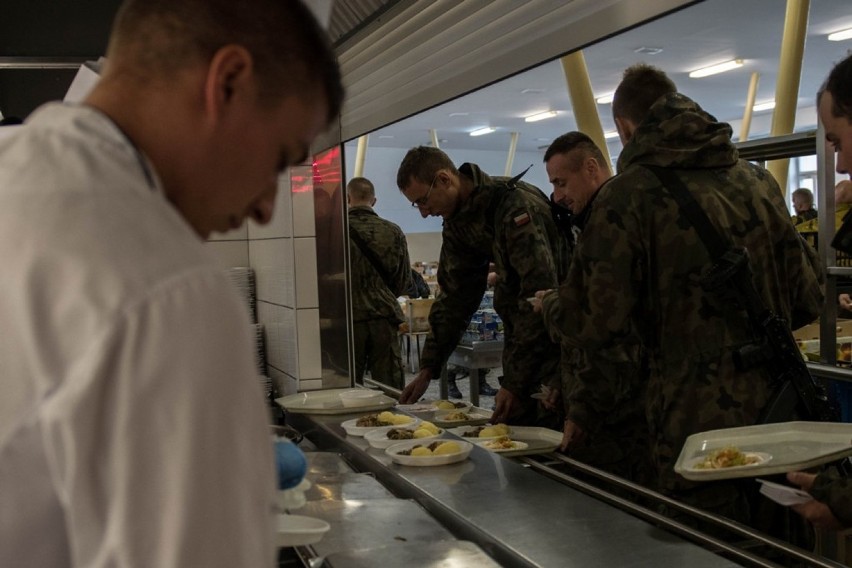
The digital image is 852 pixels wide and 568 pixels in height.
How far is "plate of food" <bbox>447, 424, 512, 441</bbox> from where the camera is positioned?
8.96 ft

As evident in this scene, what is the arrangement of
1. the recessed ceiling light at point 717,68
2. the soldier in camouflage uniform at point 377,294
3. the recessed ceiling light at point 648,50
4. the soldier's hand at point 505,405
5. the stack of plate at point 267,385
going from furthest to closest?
the recessed ceiling light at point 717,68 < the recessed ceiling light at point 648,50 < the soldier in camouflage uniform at point 377,294 < the stack of plate at point 267,385 < the soldier's hand at point 505,405

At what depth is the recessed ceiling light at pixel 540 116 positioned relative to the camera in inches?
554

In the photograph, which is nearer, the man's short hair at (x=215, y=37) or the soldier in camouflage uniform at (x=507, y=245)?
the man's short hair at (x=215, y=37)

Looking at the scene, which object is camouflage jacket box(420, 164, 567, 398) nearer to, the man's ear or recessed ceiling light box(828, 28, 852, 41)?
the man's ear

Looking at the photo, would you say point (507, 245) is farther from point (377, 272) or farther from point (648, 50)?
point (648, 50)

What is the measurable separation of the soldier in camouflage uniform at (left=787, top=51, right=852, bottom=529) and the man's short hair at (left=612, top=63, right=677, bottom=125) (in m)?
0.70

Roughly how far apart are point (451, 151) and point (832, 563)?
17.7 m

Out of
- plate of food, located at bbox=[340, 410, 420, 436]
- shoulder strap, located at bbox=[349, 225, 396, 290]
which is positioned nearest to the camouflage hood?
plate of food, located at bbox=[340, 410, 420, 436]

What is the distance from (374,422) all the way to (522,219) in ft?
3.08

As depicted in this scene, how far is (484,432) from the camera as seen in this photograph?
9.11ft

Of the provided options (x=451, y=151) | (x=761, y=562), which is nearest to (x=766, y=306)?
(x=761, y=562)

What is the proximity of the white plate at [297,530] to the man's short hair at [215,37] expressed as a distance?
0.76m

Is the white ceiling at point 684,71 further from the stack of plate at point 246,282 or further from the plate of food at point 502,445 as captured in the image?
the plate of food at point 502,445

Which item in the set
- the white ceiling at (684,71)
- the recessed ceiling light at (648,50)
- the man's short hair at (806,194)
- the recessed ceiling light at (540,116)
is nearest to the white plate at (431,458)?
the white ceiling at (684,71)
